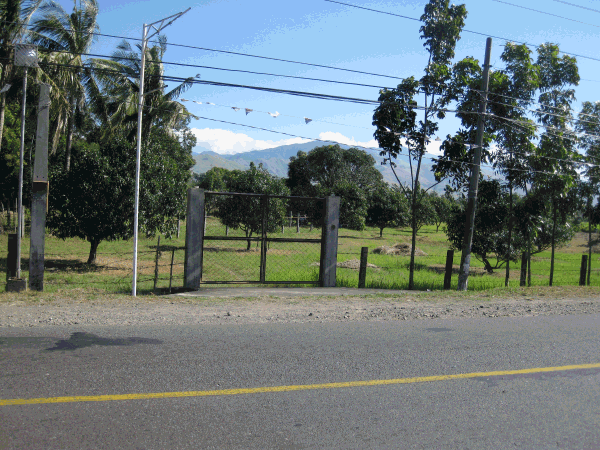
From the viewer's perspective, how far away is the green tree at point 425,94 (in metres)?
14.5

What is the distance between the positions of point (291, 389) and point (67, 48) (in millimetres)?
24632

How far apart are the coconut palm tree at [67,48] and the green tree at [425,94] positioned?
14359 mm

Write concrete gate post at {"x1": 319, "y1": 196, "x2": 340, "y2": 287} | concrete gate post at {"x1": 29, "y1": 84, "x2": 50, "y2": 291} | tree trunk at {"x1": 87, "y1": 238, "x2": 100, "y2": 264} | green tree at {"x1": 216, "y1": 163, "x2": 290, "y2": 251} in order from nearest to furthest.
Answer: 1. concrete gate post at {"x1": 29, "y1": 84, "x2": 50, "y2": 291}
2. concrete gate post at {"x1": 319, "y1": 196, "x2": 340, "y2": 287}
3. tree trunk at {"x1": 87, "y1": 238, "x2": 100, "y2": 264}
4. green tree at {"x1": 216, "y1": 163, "x2": 290, "y2": 251}

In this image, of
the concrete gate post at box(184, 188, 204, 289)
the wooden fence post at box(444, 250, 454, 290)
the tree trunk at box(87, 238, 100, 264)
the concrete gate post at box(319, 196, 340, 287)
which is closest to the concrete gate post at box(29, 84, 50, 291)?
the concrete gate post at box(184, 188, 204, 289)

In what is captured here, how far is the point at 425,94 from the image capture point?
14875 millimetres

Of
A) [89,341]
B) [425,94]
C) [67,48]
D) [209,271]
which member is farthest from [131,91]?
[89,341]

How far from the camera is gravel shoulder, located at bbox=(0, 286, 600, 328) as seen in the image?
25.0 ft

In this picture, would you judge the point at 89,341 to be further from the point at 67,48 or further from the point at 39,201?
the point at 67,48

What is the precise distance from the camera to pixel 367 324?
7684 millimetres

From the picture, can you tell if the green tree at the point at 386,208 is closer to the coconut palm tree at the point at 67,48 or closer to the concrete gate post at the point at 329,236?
the coconut palm tree at the point at 67,48

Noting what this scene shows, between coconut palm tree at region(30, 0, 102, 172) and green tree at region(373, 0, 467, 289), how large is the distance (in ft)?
47.1

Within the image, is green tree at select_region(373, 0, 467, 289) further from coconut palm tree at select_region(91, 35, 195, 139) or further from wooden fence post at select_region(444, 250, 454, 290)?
coconut palm tree at select_region(91, 35, 195, 139)

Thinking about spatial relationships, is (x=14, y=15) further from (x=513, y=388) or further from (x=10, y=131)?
(x=513, y=388)

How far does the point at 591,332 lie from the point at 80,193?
1670 cm
